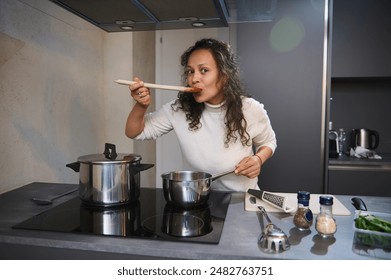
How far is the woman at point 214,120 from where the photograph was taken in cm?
146

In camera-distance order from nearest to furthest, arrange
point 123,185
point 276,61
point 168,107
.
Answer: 1. point 123,185
2. point 168,107
3. point 276,61

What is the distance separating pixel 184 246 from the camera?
2.62 feet

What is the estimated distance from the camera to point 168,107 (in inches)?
64.4

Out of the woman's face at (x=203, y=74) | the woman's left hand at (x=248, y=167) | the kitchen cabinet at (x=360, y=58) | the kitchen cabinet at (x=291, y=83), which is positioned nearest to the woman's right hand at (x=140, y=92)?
the woman's face at (x=203, y=74)

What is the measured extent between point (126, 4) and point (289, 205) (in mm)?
866

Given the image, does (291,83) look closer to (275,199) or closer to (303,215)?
(275,199)

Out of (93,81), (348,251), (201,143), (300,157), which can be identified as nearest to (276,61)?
(300,157)

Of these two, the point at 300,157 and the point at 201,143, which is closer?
the point at 201,143

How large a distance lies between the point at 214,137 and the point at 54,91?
0.83 metres

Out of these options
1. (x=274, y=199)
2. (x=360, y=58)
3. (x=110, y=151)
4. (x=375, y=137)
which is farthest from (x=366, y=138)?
(x=110, y=151)

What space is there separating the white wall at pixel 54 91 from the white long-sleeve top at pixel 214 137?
1.54ft

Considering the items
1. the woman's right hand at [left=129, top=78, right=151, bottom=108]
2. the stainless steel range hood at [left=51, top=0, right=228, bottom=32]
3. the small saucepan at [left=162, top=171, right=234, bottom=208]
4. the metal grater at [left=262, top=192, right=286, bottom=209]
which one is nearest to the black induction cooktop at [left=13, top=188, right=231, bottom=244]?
the small saucepan at [left=162, top=171, right=234, bottom=208]

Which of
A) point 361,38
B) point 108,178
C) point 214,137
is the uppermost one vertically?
point 361,38
